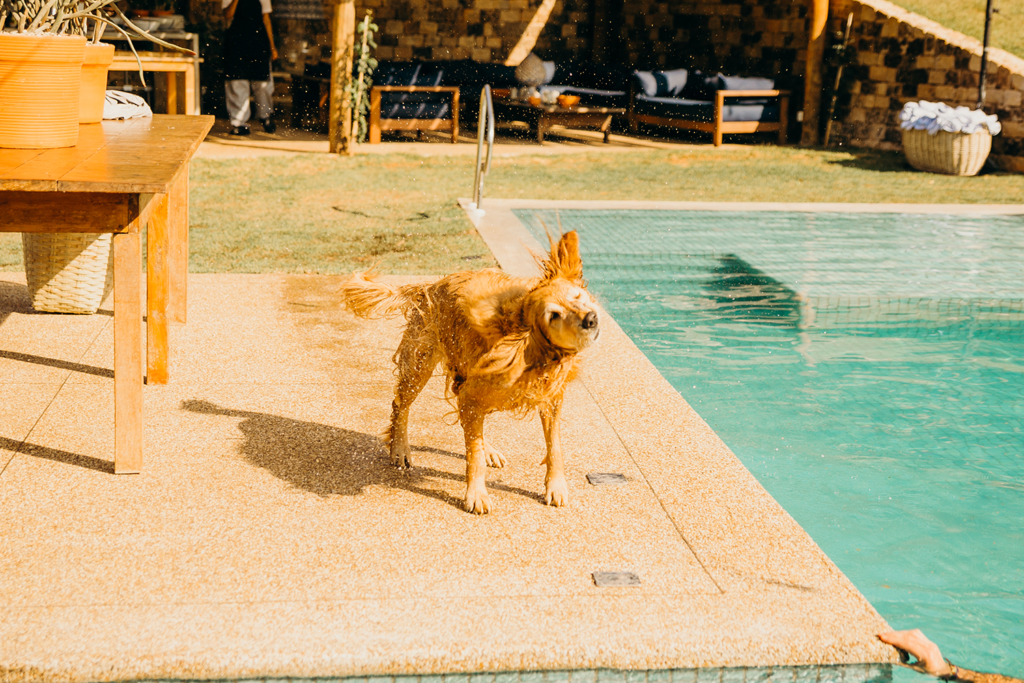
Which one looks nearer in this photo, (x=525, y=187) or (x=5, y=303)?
(x=5, y=303)

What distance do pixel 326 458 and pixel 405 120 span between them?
10.8m

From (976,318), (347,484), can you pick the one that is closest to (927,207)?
(976,318)

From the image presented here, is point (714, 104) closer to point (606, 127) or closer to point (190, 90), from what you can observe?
point (606, 127)

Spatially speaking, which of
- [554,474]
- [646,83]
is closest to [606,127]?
[646,83]

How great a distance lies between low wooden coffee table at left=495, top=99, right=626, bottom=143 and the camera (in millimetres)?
14203

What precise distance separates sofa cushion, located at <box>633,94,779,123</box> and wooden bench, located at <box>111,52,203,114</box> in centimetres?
692

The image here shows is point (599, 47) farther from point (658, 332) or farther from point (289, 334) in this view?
point (289, 334)

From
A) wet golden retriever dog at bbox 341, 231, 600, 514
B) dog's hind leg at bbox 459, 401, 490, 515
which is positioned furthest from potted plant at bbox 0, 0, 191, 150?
dog's hind leg at bbox 459, 401, 490, 515

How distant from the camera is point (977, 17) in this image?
48.9ft

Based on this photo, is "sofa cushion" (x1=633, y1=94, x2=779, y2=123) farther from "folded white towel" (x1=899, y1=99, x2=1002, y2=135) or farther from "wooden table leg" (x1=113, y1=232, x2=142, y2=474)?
"wooden table leg" (x1=113, y1=232, x2=142, y2=474)

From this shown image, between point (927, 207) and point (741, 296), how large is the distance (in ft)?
12.1

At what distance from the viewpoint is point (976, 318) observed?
6.40 meters

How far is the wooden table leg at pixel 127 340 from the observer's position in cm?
319

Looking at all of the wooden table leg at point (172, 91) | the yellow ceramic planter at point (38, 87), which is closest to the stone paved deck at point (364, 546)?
the yellow ceramic planter at point (38, 87)
